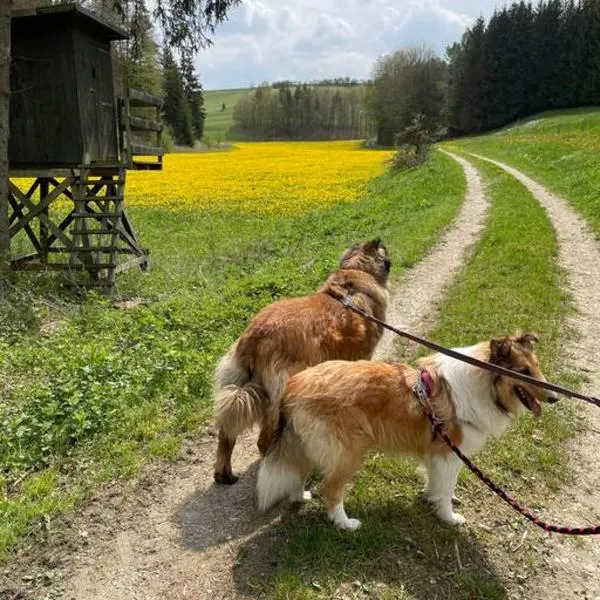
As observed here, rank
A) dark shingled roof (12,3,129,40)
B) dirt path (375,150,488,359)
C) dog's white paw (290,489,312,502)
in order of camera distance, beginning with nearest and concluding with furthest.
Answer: dog's white paw (290,489,312,502) → dirt path (375,150,488,359) → dark shingled roof (12,3,129,40)

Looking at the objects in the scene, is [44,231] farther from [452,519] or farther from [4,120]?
[452,519]

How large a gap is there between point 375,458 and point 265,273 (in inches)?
263

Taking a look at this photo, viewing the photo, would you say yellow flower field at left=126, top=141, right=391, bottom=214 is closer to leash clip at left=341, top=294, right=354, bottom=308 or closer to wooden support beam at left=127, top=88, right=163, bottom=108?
A: wooden support beam at left=127, top=88, right=163, bottom=108

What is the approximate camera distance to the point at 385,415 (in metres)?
3.88

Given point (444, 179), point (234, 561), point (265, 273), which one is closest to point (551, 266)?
point (265, 273)

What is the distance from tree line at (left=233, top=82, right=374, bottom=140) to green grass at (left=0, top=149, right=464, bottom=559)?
3503 inches

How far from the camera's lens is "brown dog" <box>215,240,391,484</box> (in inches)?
171

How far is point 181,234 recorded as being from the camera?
18391mm

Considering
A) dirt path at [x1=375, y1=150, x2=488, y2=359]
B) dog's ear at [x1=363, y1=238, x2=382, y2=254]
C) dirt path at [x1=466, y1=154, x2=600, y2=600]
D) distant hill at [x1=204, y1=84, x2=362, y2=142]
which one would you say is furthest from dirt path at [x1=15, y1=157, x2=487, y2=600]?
distant hill at [x1=204, y1=84, x2=362, y2=142]

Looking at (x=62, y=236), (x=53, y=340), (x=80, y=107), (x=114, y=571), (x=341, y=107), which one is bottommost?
(x=114, y=571)

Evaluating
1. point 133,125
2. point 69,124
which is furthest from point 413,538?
point 133,125

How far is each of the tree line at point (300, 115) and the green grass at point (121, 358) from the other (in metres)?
89.0

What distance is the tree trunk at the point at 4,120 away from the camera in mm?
9852

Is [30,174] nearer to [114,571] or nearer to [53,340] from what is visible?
[53,340]
